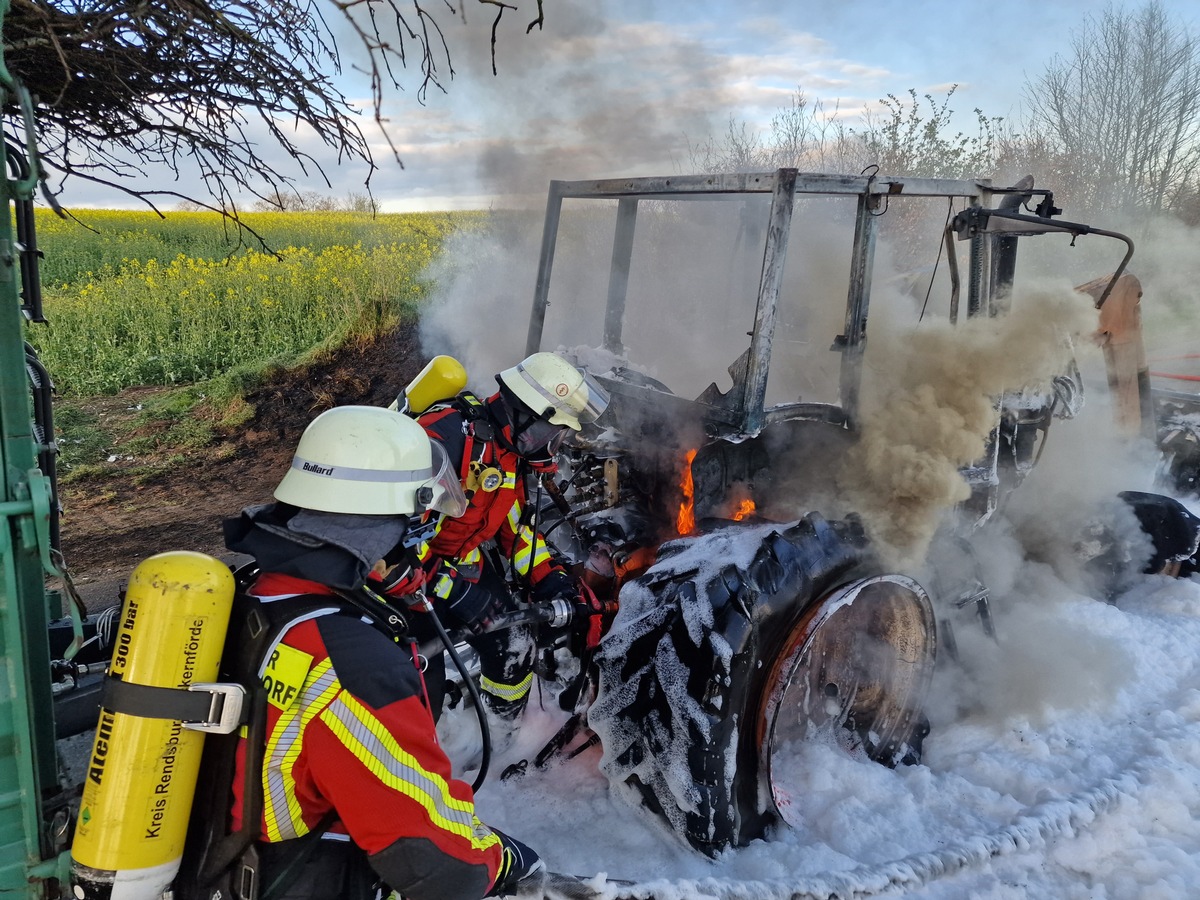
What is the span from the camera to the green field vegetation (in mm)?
8852

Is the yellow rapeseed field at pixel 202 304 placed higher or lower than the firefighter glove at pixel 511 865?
higher

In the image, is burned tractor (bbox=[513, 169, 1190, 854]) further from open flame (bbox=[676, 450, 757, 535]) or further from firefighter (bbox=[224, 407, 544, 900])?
firefighter (bbox=[224, 407, 544, 900])

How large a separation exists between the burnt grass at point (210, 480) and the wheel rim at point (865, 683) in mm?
3511

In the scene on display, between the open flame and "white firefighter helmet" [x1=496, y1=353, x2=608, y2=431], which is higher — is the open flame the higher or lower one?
the lower one

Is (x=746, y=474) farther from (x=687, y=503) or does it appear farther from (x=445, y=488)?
(x=445, y=488)

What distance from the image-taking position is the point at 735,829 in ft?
8.04

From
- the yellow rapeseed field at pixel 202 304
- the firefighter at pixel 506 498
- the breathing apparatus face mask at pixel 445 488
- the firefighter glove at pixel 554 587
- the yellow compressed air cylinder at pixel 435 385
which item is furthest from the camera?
the yellow rapeseed field at pixel 202 304

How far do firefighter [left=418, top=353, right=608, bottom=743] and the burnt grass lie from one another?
205 centimetres

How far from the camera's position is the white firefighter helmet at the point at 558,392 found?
3.19m

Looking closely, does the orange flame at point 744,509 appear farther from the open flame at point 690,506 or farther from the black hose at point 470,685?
the black hose at point 470,685

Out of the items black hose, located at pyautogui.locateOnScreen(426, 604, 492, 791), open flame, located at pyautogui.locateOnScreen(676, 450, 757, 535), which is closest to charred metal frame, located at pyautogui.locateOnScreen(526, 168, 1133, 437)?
open flame, located at pyautogui.locateOnScreen(676, 450, 757, 535)

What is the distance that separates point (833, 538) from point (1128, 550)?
2920mm

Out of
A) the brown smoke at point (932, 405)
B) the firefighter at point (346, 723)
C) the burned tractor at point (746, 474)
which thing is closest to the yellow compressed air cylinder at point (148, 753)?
the firefighter at point (346, 723)

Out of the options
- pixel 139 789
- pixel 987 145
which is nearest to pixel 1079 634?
pixel 139 789
